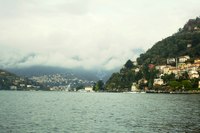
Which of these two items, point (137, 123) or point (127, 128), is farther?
point (137, 123)

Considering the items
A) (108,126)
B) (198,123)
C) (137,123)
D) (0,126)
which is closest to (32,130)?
(0,126)

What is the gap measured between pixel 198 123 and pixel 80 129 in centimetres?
1923

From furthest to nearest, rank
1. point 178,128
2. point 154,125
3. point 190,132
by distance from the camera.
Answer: point 154,125, point 178,128, point 190,132

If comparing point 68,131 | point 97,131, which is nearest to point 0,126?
point 68,131

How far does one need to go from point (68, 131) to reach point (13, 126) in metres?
9.15

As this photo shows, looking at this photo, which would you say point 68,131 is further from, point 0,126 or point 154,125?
point 154,125

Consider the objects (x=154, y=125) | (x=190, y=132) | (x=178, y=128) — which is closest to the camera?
(x=190, y=132)

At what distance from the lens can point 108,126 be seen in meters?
58.8

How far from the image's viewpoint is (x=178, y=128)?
57.0m

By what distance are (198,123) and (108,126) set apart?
1447cm

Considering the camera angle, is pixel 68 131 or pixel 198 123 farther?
pixel 198 123

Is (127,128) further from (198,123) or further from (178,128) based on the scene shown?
(198,123)

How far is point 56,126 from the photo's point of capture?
57.9 metres

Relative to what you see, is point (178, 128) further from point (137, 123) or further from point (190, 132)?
point (137, 123)
